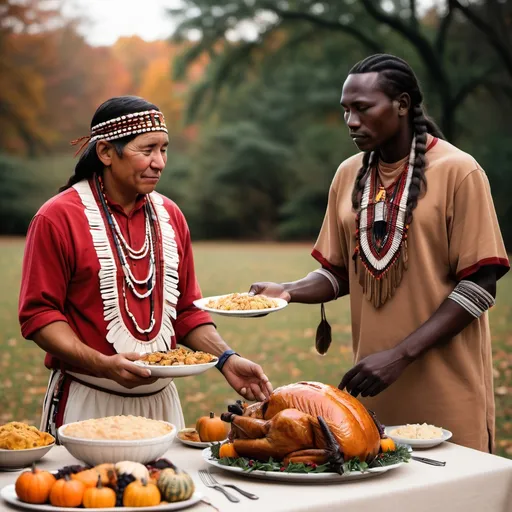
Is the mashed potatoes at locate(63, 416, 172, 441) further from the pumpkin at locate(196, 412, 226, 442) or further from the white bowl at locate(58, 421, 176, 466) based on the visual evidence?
the pumpkin at locate(196, 412, 226, 442)

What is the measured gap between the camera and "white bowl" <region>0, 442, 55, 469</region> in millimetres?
2910

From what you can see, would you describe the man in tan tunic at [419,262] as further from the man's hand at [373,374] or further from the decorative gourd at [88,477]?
the decorative gourd at [88,477]

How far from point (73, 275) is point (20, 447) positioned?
93 cm

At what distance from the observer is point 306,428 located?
2.85 meters

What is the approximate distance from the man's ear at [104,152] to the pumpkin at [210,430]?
3.94ft

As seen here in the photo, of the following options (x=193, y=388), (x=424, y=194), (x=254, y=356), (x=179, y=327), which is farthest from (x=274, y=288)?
(x=254, y=356)

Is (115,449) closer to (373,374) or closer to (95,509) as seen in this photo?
(95,509)

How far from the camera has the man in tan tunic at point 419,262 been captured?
376cm

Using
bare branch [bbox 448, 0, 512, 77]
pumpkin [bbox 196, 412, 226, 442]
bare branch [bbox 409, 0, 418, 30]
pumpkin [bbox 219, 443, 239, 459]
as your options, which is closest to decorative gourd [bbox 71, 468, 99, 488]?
pumpkin [bbox 219, 443, 239, 459]

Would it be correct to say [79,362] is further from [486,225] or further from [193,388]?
[193,388]

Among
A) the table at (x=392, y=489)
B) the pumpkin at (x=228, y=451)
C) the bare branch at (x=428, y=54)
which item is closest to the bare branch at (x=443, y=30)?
the bare branch at (x=428, y=54)

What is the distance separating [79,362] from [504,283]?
53.2ft

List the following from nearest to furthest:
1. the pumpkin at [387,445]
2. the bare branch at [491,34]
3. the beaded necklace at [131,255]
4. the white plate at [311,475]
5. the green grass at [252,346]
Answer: the white plate at [311,475], the pumpkin at [387,445], the beaded necklace at [131,255], the green grass at [252,346], the bare branch at [491,34]

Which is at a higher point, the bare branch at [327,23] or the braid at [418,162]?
the bare branch at [327,23]
